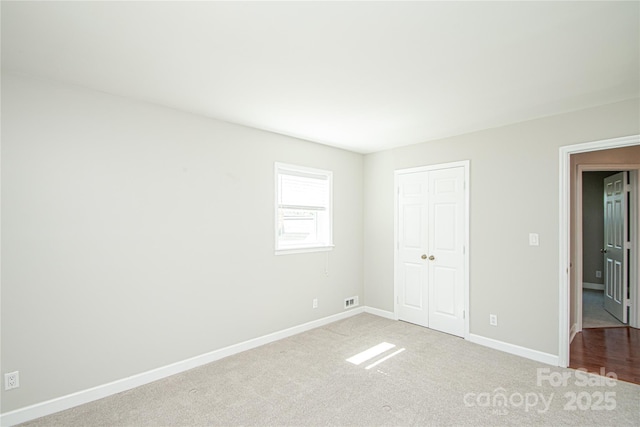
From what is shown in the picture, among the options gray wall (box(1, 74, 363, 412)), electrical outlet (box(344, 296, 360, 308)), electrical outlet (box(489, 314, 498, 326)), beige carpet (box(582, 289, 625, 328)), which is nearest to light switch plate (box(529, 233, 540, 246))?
electrical outlet (box(489, 314, 498, 326))

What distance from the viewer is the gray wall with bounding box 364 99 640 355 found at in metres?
3.18

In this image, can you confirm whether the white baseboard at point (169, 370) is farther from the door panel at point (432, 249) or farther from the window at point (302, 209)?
the window at point (302, 209)

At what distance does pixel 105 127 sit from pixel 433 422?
3.47 metres

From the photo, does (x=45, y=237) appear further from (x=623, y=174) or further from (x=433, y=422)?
(x=623, y=174)

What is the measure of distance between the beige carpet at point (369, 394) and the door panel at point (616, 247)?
2.32 meters

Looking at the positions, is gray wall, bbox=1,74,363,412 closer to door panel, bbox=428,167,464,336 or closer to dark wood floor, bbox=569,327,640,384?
door panel, bbox=428,167,464,336

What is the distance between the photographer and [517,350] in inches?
136

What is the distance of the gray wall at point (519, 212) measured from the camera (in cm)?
318

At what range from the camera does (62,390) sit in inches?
97.1

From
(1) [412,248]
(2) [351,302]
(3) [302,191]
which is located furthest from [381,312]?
(3) [302,191]

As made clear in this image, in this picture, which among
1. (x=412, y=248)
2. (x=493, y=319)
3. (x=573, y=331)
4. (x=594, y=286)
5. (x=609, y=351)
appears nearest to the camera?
(x=609, y=351)

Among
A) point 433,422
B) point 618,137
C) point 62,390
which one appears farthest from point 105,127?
point 618,137

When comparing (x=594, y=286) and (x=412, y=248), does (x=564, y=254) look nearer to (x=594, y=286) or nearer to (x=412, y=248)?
(x=412, y=248)

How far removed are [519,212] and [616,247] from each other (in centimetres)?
253
